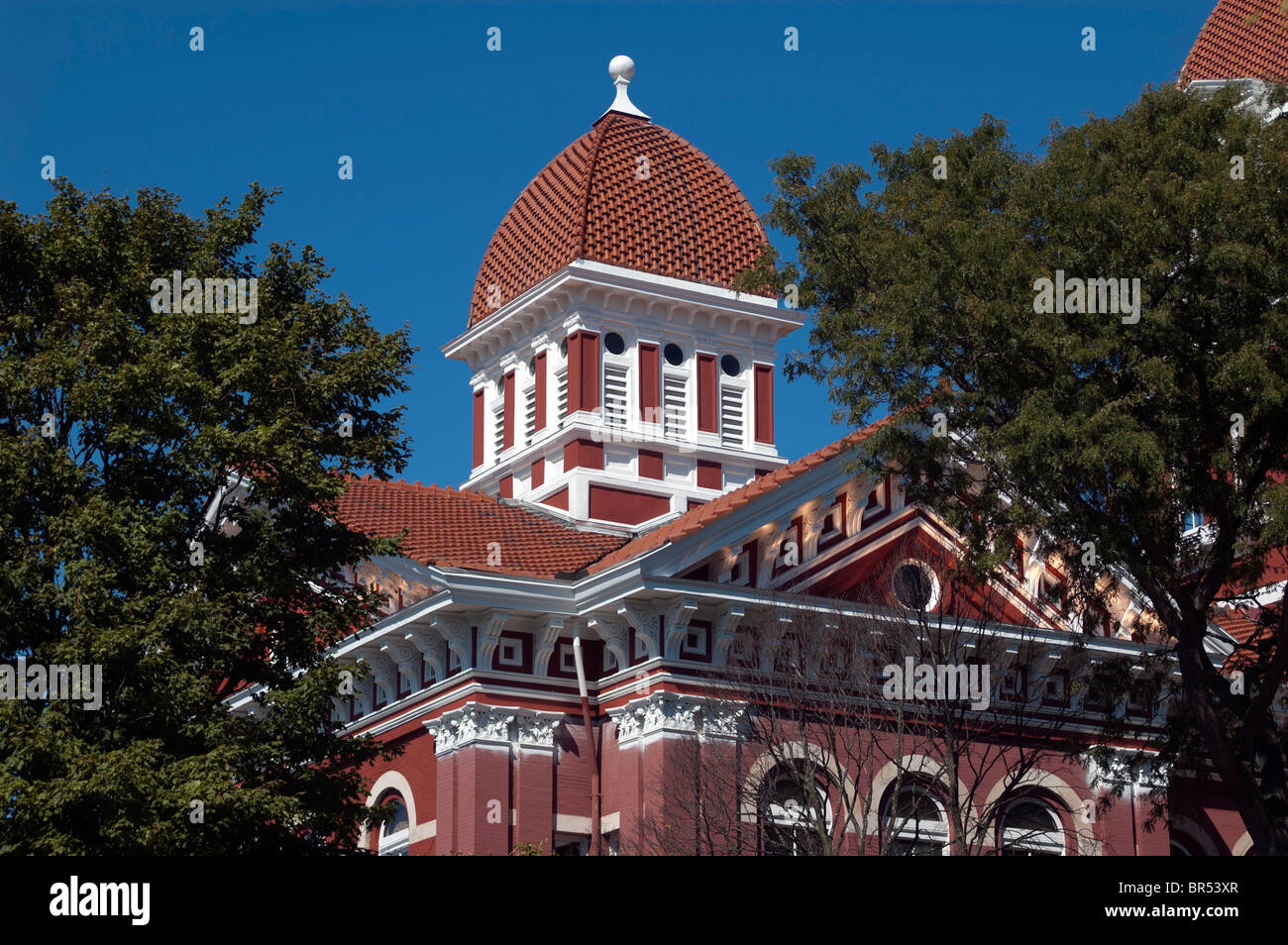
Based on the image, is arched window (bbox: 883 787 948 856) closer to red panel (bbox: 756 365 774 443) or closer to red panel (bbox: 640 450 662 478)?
red panel (bbox: 640 450 662 478)

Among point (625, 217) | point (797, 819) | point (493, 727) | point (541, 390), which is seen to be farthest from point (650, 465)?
point (797, 819)

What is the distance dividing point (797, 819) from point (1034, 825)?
544cm

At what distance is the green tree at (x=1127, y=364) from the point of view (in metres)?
19.4

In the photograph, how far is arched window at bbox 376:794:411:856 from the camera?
90.3 feet

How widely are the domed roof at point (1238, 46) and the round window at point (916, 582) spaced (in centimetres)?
1400

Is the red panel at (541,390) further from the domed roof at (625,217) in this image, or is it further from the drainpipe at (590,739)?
the drainpipe at (590,739)

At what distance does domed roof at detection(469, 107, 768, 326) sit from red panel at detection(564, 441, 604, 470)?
3571 millimetres

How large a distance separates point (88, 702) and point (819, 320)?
9722 mm

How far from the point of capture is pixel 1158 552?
20.4m

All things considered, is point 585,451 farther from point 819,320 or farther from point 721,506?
point 819,320

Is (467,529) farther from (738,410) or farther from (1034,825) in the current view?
(1034,825)

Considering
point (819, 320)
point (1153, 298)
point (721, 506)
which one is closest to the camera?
point (1153, 298)
